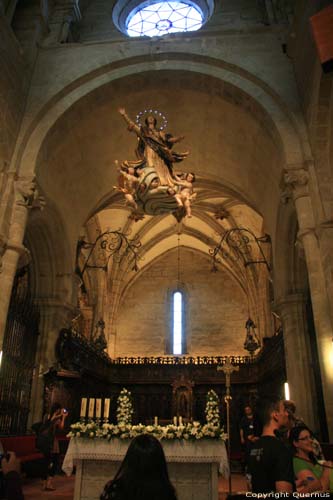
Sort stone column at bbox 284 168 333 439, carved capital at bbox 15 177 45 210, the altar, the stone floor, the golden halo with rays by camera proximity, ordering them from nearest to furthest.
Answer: the altar → the stone floor → stone column at bbox 284 168 333 439 → carved capital at bbox 15 177 45 210 → the golden halo with rays

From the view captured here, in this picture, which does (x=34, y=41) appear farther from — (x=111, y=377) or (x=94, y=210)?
(x=111, y=377)

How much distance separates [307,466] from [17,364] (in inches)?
326

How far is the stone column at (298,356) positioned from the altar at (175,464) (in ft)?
13.6

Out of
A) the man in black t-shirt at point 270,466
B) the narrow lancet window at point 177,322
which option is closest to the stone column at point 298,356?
the man in black t-shirt at point 270,466

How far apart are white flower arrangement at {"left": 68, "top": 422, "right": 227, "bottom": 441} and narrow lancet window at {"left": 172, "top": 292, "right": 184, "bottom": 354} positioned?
1362 centimetres

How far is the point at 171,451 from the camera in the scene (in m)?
5.41

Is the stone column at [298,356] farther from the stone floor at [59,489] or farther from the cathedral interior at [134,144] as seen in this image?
the stone floor at [59,489]

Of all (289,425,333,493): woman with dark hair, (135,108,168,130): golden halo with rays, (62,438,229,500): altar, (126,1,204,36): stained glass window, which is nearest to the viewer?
(289,425,333,493): woman with dark hair

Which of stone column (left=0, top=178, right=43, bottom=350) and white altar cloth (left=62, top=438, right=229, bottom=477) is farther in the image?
stone column (left=0, top=178, right=43, bottom=350)

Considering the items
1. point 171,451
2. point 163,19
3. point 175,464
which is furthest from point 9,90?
point 175,464

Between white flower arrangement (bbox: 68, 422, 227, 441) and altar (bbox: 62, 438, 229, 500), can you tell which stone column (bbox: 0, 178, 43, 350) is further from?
altar (bbox: 62, 438, 229, 500)

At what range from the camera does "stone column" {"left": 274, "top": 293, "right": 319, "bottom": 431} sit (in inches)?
356

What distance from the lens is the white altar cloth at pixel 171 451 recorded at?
539 centimetres

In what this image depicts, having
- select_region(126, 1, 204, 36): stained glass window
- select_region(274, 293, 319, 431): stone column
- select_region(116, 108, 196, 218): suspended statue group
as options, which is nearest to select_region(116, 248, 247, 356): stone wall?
select_region(274, 293, 319, 431): stone column
